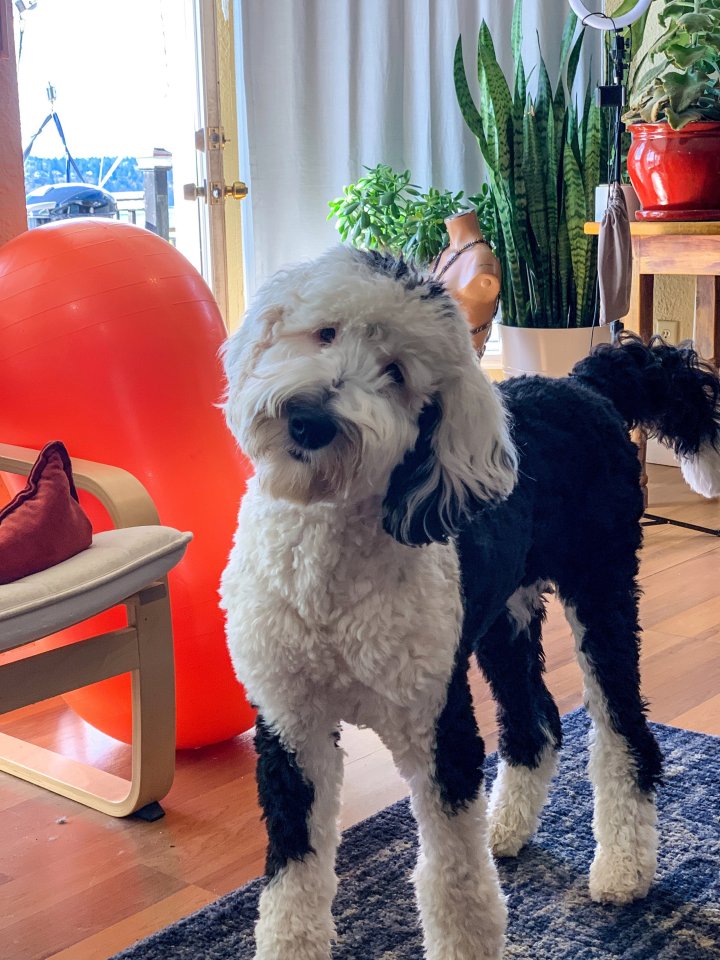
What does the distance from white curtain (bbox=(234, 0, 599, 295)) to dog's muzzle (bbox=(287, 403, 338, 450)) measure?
324cm

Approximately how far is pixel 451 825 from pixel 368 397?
0.58m

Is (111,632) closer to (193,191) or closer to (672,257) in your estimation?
(193,191)

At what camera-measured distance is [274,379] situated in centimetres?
121

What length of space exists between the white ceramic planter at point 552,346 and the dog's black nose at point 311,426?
2.99 m

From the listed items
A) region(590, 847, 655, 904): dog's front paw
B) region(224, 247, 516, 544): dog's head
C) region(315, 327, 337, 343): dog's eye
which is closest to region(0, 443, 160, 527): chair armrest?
region(224, 247, 516, 544): dog's head

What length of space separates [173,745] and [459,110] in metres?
3.41

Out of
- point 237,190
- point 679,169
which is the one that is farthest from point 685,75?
point 237,190

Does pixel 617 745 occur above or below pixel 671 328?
below

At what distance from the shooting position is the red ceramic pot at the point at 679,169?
342 cm

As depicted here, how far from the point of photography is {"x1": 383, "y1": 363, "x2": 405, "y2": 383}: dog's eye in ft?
4.12

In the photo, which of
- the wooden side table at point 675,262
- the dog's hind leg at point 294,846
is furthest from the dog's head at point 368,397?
the wooden side table at point 675,262

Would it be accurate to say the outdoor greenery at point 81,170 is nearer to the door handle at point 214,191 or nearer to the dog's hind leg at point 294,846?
the door handle at point 214,191

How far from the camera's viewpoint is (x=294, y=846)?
1.41 metres

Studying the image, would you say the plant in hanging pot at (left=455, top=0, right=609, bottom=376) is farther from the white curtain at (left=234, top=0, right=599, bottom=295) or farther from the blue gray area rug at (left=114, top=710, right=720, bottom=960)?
the blue gray area rug at (left=114, top=710, right=720, bottom=960)
